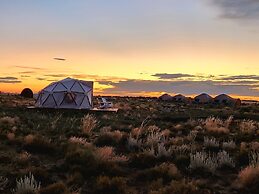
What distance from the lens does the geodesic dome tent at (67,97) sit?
4962cm

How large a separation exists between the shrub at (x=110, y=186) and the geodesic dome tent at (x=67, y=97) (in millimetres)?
38610

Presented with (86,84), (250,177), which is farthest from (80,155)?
(86,84)

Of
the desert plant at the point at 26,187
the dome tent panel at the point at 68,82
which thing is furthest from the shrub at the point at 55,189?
the dome tent panel at the point at 68,82

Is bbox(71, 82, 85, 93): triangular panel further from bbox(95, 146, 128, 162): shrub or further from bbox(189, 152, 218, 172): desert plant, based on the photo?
bbox(189, 152, 218, 172): desert plant

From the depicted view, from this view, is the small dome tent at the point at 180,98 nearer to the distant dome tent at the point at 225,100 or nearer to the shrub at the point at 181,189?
the distant dome tent at the point at 225,100

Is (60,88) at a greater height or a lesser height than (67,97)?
greater

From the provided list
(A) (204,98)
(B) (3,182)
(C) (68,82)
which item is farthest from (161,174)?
(A) (204,98)

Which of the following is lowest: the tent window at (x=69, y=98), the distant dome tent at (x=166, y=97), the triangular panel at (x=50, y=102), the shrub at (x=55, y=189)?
the distant dome tent at (x=166, y=97)

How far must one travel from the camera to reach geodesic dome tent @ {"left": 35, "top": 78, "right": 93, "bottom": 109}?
4962 centimetres

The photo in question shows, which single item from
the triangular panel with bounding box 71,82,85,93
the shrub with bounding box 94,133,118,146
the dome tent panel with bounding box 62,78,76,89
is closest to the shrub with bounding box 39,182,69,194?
the shrub with bounding box 94,133,118,146

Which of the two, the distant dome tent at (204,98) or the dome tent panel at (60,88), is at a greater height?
the dome tent panel at (60,88)

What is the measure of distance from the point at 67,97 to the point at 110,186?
4002 centimetres

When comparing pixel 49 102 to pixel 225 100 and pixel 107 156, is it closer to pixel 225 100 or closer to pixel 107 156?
pixel 107 156

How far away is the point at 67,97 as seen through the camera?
49.8 metres
